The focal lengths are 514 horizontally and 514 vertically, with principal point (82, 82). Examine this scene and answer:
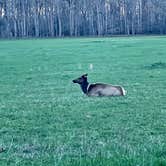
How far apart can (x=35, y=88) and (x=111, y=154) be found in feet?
30.5

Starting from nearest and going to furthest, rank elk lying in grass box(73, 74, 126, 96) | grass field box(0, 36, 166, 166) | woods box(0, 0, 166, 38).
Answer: grass field box(0, 36, 166, 166) → elk lying in grass box(73, 74, 126, 96) → woods box(0, 0, 166, 38)

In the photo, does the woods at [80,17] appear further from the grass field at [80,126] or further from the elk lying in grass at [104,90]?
the elk lying in grass at [104,90]

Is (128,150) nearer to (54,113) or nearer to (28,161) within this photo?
(28,161)

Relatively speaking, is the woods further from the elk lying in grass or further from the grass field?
the elk lying in grass

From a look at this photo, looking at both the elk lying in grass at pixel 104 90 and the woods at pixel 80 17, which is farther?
the woods at pixel 80 17

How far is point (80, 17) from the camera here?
295ft

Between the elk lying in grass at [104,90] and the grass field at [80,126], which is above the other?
the elk lying in grass at [104,90]

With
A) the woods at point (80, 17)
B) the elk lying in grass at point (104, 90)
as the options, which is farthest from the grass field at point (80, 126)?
the woods at point (80, 17)

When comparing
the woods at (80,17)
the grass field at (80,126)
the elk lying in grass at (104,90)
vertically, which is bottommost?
the grass field at (80,126)

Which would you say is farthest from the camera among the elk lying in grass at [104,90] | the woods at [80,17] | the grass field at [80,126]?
the woods at [80,17]

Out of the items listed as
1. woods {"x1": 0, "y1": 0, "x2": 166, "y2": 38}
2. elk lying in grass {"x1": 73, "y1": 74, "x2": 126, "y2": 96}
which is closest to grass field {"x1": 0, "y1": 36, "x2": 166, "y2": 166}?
elk lying in grass {"x1": 73, "y1": 74, "x2": 126, "y2": 96}

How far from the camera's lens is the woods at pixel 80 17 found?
3327 inches

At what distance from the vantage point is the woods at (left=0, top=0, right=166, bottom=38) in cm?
8450

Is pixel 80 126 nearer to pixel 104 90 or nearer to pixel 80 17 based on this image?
pixel 104 90
